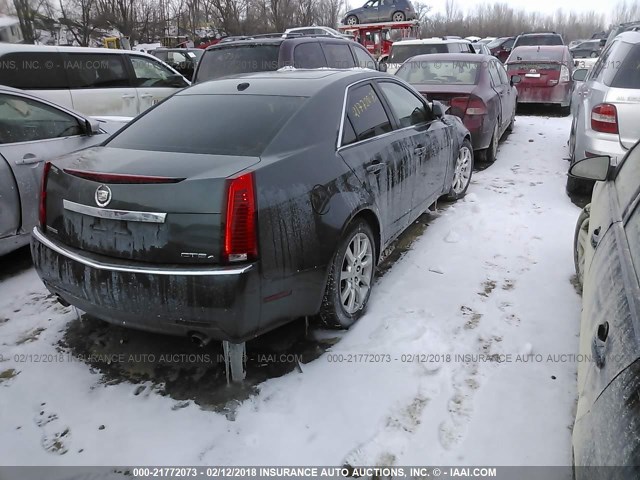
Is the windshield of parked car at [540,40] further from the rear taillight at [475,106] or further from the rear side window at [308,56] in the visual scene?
the rear taillight at [475,106]

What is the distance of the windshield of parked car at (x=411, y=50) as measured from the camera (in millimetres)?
11758

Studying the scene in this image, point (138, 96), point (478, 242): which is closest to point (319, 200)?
point (478, 242)

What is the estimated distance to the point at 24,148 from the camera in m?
4.24

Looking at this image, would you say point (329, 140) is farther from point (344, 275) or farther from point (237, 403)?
point (237, 403)

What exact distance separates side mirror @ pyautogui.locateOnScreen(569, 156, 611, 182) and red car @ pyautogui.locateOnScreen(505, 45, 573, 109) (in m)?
8.63

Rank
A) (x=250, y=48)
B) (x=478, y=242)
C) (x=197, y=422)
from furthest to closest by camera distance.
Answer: (x=250, y=48)
(x=478, y=242)
(x=197, y=422)

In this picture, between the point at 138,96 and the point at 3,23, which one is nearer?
the point at 138,96

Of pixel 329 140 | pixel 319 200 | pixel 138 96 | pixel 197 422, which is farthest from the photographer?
pixel 138 96

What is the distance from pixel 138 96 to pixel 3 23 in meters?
11.5

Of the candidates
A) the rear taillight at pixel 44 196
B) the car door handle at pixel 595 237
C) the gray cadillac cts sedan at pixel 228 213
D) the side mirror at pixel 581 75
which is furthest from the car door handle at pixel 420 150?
the side mirror at pixel 581 75

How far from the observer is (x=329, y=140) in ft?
10.3

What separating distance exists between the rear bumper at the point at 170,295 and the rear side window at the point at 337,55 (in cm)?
631

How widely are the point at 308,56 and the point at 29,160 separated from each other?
180 inches

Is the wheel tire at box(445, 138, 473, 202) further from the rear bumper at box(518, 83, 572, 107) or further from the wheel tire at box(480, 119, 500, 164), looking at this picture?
the rear bumper at box(518, 83, 572, 107)
